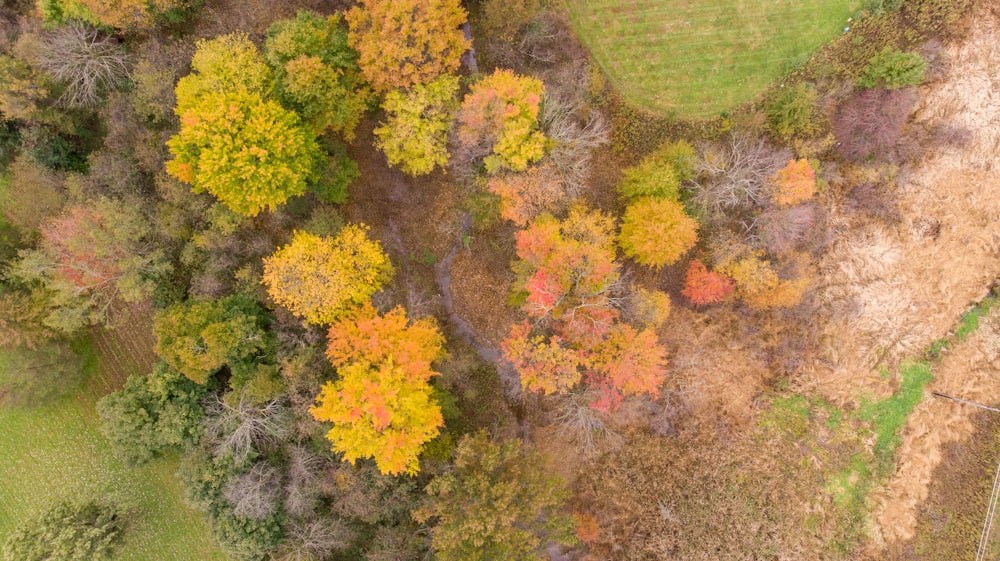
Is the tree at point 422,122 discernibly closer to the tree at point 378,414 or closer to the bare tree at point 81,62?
the tree at point 378,414

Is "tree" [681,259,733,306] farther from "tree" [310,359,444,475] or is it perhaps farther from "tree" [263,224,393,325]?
"tree" [263,224,393,325]

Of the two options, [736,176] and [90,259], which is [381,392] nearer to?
[90,259]

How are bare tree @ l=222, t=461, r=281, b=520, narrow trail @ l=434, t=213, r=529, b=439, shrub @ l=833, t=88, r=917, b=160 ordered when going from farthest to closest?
narrow trail @ l=434, t=213, r=529, b=439 → shrub @ l=833, t=88, r=917, b=160 → bare tree @ l=222, t=461, r=281, b=520

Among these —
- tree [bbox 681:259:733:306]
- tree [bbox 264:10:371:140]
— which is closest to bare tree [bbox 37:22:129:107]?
tree [bbox 264:10:371:140]

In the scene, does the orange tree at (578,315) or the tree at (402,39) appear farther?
the orange tree at (578,315)

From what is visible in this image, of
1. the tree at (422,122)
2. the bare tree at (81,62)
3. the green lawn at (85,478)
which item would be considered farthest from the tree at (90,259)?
the tree at (422,122)
